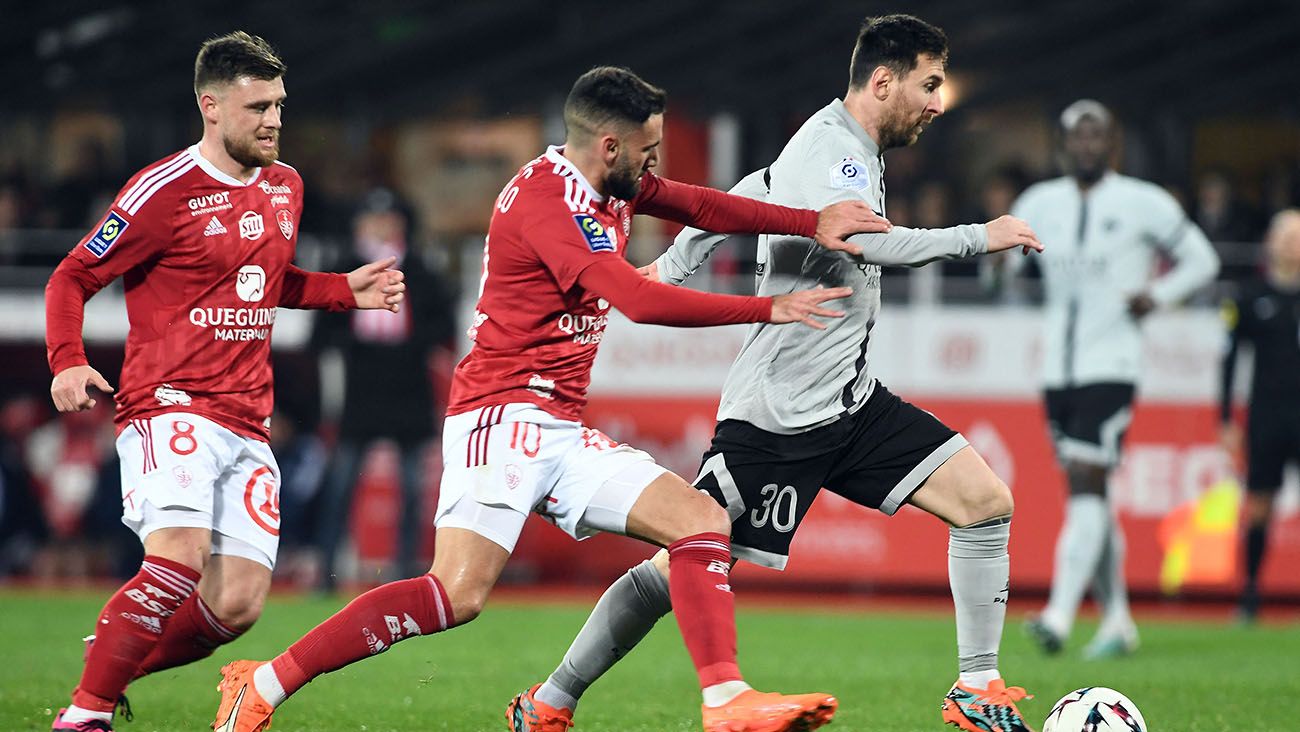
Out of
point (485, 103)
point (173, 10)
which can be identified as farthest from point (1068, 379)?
point (173, 10)

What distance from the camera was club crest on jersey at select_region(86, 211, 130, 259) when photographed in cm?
529

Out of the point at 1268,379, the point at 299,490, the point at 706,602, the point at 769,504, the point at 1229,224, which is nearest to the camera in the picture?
the point at 706,602

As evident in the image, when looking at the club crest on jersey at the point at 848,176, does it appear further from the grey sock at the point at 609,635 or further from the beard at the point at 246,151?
the beard at the point at 246,151

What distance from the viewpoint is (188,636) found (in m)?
5.50

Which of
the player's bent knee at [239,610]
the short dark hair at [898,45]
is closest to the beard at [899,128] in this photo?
the short dark hair at [898,45]

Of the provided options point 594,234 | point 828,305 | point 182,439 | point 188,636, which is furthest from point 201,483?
point 828,305

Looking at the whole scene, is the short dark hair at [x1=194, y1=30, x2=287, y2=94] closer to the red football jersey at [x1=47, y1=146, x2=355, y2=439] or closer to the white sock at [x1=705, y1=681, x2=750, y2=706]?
the red football jersey at [x1=47, y1=146, x2=355, y2=439]

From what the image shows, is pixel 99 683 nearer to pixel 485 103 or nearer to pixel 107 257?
pixel 107 257

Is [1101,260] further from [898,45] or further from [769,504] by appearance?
[769,504]

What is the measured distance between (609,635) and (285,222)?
1.73 m

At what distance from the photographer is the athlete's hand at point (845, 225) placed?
5.18m

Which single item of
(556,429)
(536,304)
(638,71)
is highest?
(638,71)

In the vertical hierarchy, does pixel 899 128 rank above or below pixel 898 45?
below

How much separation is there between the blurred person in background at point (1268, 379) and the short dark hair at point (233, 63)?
6973 mm
